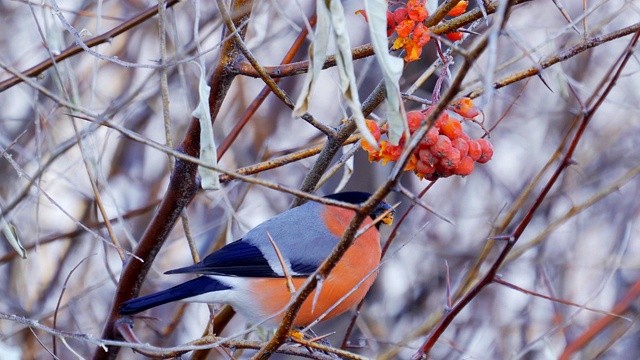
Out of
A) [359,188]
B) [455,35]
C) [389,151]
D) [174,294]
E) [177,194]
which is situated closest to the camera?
[389,151]

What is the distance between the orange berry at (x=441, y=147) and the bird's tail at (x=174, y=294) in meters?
1.02

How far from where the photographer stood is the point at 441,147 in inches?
57.5

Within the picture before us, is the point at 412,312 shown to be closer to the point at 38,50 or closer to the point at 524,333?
the point at 524,333

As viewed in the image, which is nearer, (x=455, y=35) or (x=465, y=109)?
(x=465, y=109)

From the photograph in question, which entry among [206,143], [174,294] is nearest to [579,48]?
[206,143]

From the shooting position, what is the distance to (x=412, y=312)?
396 cm

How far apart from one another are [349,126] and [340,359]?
1.94ft

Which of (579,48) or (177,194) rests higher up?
(579,48)

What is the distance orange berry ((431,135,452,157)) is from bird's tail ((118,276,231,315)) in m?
1.02

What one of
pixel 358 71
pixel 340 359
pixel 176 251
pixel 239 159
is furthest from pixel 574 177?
pixel 340 359

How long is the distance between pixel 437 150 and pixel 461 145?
71 millimetres

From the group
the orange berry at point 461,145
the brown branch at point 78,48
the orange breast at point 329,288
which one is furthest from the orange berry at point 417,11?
the orange breast at point 329,288

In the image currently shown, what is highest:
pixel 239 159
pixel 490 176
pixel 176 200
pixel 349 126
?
pixel 490 176

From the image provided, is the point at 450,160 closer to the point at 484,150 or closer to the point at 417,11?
the point at 484,150
